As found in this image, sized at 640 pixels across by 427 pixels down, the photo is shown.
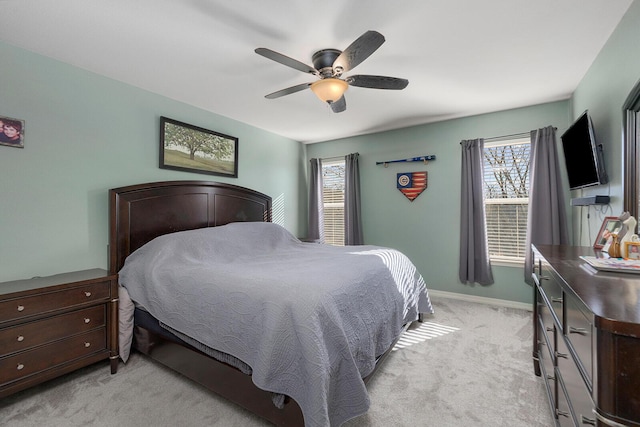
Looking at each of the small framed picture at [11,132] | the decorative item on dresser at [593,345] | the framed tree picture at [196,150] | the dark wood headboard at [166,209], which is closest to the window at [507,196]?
the decorative item on dresser at [593,345]

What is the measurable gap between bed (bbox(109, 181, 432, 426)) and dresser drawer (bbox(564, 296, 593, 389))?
3.03 feet

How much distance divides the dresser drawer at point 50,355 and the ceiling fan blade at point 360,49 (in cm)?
267

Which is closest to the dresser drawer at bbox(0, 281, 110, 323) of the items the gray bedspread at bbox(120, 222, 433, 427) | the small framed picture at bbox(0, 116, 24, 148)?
the gray bedspread at bbox(120, 222, 433, 427)

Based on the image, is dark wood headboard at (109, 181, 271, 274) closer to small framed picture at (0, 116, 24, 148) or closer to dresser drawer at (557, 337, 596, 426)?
small framed picture at (0, 116, 24, 148)

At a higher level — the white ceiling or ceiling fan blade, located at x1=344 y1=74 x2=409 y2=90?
the white ceiling

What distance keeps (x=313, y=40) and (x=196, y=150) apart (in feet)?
6.52

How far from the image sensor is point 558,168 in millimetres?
3217

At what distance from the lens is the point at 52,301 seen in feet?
6.29

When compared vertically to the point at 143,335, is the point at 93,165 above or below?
above

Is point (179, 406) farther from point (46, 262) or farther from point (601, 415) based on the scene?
point (601, 415)

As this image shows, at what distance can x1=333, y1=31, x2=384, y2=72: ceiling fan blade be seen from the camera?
5.32ft

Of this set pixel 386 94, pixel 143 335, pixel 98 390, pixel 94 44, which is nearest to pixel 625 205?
pixel 386 94

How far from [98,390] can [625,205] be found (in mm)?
3671

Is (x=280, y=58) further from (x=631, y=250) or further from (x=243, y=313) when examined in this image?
(x=631, y=250)
